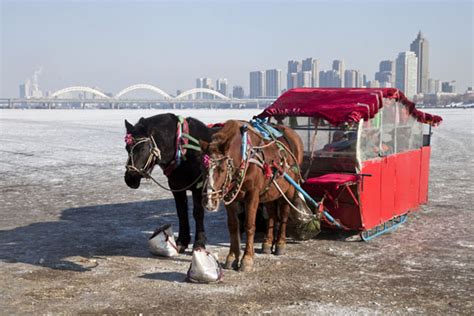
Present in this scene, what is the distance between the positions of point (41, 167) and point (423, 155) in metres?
13.0

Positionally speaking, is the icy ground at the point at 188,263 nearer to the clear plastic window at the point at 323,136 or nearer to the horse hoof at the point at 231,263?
the horse hoof at the point at 231,263

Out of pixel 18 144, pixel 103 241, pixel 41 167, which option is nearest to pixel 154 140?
pixel 103 241

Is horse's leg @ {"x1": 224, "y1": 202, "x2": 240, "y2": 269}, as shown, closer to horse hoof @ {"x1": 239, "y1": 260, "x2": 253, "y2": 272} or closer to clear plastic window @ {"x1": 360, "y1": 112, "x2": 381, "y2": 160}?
horse hoof @ {"x1": 239, "y1": 260, "x2": 253, "y2": 272}

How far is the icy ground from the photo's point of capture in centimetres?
608

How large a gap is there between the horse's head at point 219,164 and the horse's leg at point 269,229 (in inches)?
75.8

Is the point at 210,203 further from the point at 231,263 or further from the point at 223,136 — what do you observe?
the point at 231,263

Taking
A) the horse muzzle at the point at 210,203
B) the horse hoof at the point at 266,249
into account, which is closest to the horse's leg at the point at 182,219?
the horse hoof at the point at 266,249

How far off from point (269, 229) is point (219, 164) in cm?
238

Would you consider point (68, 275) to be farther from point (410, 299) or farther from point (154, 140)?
point (410, 299)

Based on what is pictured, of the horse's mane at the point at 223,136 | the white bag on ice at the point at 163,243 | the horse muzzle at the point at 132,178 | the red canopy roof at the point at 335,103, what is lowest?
the white bag on ice at the point at 163,243

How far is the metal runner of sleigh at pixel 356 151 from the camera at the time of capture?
8.73 meters

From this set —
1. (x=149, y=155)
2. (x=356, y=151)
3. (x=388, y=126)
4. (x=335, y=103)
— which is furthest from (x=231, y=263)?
(x=388, y=126)

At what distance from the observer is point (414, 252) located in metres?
8.35

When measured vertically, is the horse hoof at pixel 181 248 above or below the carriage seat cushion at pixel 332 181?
below
